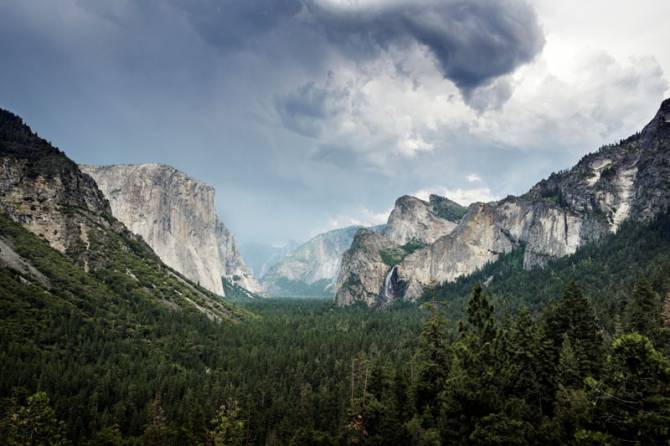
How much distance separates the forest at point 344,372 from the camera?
31.5 metres

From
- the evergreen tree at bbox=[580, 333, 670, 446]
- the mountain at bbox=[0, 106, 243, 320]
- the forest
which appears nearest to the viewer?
the evergreen tree at bbox=[580, 333, 670, 446]

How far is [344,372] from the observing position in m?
110

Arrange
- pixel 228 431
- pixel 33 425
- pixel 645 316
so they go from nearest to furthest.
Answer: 1. pixel 33 425
2. pixel 228 431
3. pixel 645 316

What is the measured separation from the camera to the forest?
31.5 m

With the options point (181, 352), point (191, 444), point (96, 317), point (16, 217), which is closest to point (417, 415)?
point (191, 444)

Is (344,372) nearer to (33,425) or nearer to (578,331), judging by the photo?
(578,331)

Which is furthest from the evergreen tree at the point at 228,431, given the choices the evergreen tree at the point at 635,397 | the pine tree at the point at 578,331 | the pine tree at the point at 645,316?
the pine tree at the point at 645,316

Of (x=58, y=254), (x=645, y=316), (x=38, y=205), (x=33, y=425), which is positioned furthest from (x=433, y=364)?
(x=38, y=205)

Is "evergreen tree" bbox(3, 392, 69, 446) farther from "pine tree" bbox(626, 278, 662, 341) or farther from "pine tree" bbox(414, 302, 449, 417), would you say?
"pine tree" bbox(626, 278, 662, 341)

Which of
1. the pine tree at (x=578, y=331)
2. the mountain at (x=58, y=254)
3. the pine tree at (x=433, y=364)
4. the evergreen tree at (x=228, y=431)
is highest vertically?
the mountain at (x=58, y=254)

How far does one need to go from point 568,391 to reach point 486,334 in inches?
476

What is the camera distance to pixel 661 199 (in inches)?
7859

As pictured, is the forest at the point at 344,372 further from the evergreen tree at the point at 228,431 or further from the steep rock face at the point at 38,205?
the steep rock face at the point at 38,205

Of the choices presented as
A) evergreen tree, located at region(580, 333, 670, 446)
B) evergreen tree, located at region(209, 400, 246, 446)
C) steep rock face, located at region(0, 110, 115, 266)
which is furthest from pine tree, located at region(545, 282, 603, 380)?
steep rock face, located at region(0, 110, 115, 266)
